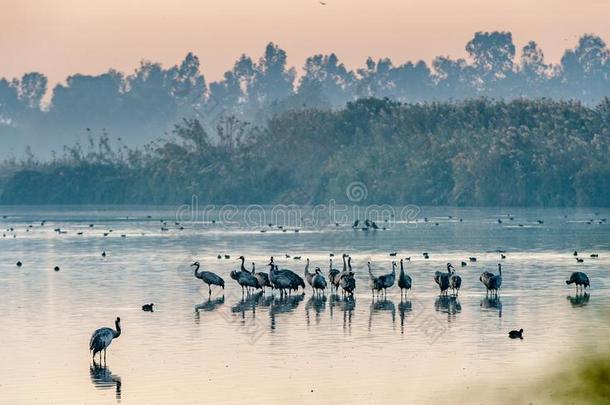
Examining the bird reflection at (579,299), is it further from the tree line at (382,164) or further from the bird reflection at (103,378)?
the tree line at (382,164)

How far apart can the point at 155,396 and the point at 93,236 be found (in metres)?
48.4

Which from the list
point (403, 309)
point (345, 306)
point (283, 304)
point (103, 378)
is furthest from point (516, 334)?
point (283, 304)

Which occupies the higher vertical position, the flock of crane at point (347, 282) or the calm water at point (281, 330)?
the flock of crane at point (347, 282)

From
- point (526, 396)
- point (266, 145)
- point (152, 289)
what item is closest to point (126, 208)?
point (266, 145)

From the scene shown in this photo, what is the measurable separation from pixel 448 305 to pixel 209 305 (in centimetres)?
549

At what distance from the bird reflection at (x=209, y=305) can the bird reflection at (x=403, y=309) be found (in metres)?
4.18

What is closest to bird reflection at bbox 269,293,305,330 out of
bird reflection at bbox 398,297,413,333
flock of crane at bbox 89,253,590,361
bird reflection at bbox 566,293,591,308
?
flock of crane at bbox 89,253,590,361

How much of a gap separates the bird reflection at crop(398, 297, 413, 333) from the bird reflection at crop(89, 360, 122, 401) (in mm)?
6770

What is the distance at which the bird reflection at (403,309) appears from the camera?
1160 inches

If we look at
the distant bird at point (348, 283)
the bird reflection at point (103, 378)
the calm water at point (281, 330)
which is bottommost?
the bird reflection at point (103, 378)

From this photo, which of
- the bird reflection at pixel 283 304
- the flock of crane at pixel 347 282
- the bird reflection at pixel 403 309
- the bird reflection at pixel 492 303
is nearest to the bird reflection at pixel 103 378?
the bird reflection at pixel 283 304

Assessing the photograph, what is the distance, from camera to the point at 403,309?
32.1 m

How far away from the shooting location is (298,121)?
128500 mm

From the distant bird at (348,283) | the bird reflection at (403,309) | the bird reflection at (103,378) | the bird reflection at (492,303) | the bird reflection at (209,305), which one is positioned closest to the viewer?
→ the bird reflection at (103,378)
